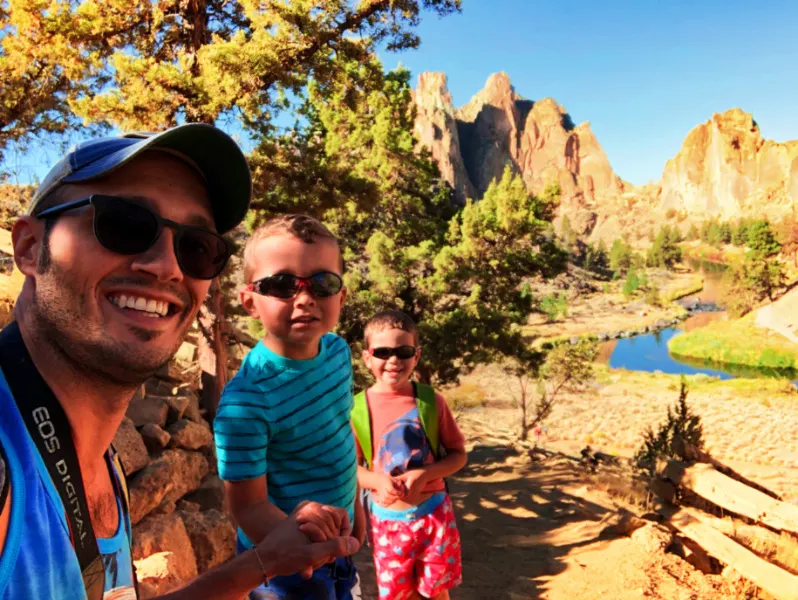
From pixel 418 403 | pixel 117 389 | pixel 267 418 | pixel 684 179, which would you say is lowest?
pixel 418 403

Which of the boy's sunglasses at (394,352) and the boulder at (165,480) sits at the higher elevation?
the boy's sunglasses at (394,352)

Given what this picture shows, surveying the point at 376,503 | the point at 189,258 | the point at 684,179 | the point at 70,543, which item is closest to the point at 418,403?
the point at 376,503

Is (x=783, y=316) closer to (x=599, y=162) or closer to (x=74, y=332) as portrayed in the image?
(x=74, y=332)

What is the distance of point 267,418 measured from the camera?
143 cm

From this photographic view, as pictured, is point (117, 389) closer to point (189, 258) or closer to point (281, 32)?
point (189, 258)

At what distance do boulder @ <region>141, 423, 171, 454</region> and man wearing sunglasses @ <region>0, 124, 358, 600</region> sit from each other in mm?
3240

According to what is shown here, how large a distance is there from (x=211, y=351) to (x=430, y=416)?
3.97 meters

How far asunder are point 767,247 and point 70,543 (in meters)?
67.7

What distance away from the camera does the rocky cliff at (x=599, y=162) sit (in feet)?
358

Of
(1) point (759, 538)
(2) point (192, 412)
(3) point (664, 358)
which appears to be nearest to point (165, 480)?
(2) point (192, 412)

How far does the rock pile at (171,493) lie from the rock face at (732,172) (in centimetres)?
13476

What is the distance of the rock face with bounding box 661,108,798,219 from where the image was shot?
383 ft

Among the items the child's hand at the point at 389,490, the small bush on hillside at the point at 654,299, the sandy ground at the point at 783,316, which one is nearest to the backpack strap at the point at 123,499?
the child's hand at the point at 389,490

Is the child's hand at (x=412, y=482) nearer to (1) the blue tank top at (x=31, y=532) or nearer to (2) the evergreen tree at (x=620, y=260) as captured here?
(1) the blue tank top at (x=31, y=532)
